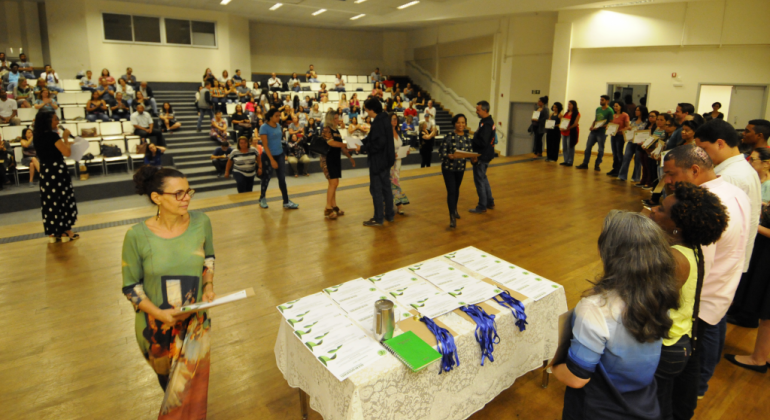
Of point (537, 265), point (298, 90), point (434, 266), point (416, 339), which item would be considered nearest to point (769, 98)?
point (537, 265)

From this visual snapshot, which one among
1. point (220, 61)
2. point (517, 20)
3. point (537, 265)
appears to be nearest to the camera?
point (537, 265)

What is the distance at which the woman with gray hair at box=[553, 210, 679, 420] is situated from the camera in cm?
137

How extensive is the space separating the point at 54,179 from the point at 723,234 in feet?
18.7

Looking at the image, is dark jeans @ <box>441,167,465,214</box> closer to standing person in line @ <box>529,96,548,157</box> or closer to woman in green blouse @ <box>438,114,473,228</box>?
woman in green blouse @ <box>438,114,473,228</box>

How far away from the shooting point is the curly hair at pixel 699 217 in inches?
62.2

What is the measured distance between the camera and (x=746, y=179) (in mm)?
2322

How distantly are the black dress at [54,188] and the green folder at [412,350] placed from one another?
4.51 metres

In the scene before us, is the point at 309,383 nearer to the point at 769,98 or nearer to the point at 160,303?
the point at 160,303

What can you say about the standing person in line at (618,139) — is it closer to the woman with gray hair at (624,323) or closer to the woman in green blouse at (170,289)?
the woman with gray hair at (624,323)

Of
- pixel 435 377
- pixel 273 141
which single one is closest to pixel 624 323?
pixel 435 377

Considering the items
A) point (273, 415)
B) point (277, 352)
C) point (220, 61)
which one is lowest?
point (273, 415)

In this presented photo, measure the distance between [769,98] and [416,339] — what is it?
1099 centimetres

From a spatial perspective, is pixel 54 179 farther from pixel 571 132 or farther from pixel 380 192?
pixel 571 132

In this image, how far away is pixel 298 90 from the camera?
15.0m
